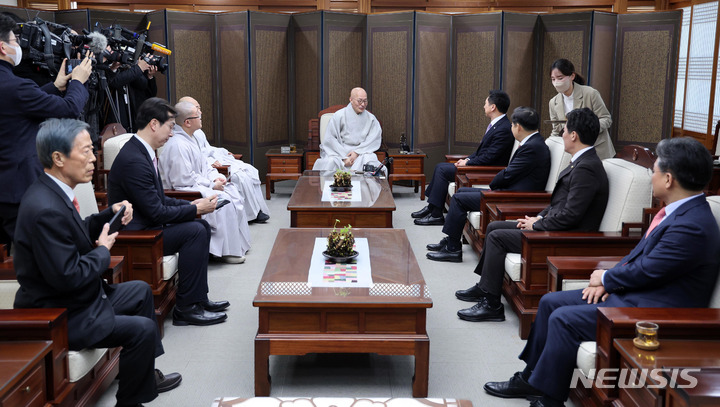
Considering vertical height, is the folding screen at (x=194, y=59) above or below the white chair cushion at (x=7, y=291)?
above

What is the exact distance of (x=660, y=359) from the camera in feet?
6.53

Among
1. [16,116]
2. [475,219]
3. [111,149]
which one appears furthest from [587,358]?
[111,149]

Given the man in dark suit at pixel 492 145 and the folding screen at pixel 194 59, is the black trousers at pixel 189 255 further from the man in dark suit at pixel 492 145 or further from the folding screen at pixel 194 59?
the folding screen at pixel 194 59

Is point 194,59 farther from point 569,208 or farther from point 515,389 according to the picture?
point 515,389

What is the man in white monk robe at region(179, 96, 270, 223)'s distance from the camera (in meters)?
5.58

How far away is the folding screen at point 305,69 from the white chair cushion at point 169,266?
4174 mm

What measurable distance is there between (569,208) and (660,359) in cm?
145

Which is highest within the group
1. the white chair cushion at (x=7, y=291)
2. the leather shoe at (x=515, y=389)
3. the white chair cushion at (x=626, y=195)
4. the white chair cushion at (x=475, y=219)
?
the white chair cushion at (x=626, y=195)

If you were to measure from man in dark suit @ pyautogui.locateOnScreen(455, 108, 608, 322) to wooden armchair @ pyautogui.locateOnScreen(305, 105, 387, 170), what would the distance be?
335 centimetres

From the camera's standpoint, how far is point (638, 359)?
6.55 ft

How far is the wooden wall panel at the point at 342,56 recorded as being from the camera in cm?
729

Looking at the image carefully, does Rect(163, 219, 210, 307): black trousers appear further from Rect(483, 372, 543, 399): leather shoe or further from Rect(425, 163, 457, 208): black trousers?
Rect(425, 163, 457, 208): black trousers

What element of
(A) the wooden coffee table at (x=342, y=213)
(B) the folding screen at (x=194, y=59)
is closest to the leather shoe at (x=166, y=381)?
(A) the wooden coffee table at (x=342, y=213)

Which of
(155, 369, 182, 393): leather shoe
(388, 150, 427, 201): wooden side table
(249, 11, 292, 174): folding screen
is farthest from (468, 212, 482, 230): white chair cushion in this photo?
(249, 11, 292, 174): folding screen
